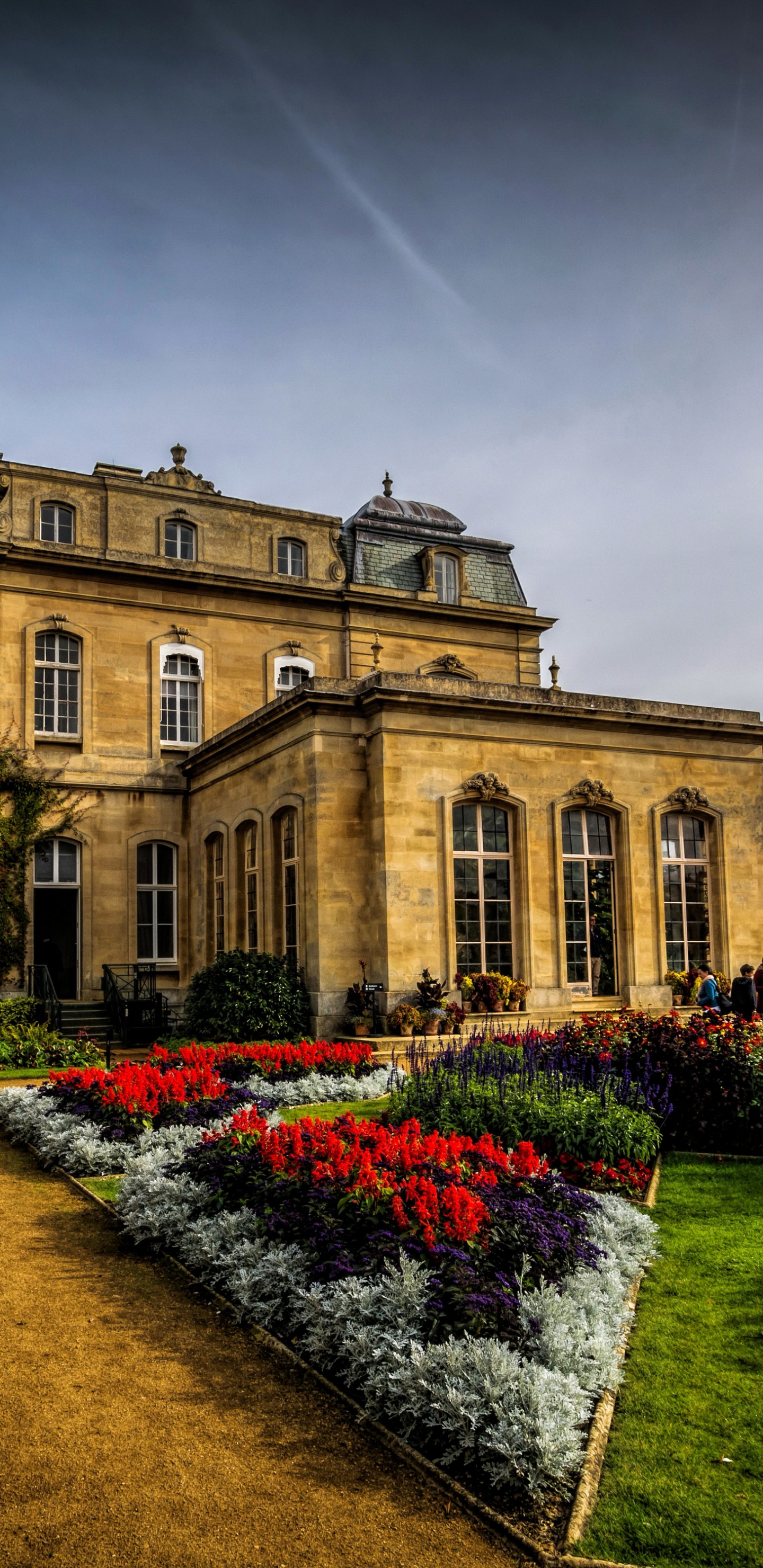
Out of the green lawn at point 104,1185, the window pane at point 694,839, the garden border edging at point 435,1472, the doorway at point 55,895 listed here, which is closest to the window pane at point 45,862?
the doorway at point 55,895

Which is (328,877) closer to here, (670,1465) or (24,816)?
(24,816)

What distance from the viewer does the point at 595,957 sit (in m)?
18.2

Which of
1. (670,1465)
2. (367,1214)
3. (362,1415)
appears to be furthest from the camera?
(367,1214)

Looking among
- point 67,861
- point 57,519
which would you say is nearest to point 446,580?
point 57,519

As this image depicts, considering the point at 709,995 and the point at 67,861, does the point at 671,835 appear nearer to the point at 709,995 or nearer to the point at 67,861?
the point at 709,995

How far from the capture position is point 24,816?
21.2 m

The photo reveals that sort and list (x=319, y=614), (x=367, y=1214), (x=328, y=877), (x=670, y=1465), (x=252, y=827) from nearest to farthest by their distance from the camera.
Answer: (x=670, y=1465)
(x=367, y=1214)
(x=328, y=877)
(x=252, y=827)
(x=319, y=614)

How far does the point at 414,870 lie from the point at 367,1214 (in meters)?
10.7

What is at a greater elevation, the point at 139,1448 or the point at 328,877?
the point at 328,877

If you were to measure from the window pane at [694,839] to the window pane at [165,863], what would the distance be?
1010cm

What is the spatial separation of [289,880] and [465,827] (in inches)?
115

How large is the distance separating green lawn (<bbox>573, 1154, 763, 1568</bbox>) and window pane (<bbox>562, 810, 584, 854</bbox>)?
1107cm

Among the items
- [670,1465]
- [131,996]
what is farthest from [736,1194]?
[131,996]

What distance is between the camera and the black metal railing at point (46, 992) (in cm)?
1808
